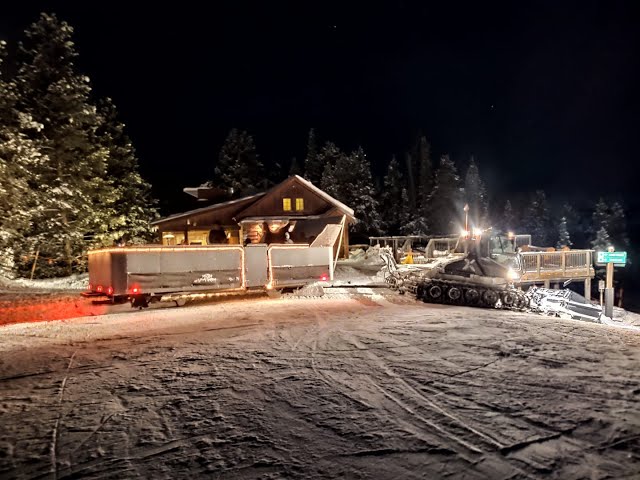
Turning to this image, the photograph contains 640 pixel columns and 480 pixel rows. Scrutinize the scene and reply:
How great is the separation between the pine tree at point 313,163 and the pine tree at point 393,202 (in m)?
9.25

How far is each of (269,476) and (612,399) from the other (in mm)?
4013

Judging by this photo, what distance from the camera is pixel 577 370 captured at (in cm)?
562

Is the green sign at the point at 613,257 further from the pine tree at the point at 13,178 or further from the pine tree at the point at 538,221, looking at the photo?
the pine tree at the point at 538,221

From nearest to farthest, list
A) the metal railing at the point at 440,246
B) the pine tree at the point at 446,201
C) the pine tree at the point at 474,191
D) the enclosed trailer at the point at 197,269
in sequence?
1. the enclosed trailer at the point at 197,269
2. the metal railing at the point at 440,246
3. the pine tree at the point at 446,201
4. the pine tree at the point at 474,191

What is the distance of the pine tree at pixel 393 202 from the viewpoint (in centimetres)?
5312

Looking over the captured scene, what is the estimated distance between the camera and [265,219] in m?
29.3

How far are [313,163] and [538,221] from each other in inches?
1388

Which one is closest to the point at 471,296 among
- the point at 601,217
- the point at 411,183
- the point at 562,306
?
the point at 562,306

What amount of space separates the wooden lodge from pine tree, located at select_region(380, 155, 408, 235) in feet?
73.1

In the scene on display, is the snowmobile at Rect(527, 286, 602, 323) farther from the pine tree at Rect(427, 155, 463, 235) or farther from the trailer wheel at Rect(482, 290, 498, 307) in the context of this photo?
the pine tree at Rect(427, 155, 463, 235)

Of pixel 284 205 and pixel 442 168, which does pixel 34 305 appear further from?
pixel 442 168

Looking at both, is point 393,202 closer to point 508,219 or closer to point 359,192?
point 359,192

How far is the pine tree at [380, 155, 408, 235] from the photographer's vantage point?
174 ft

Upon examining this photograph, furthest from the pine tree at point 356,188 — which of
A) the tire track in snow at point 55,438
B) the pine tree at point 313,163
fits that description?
the tire track in snow at point 55,438
